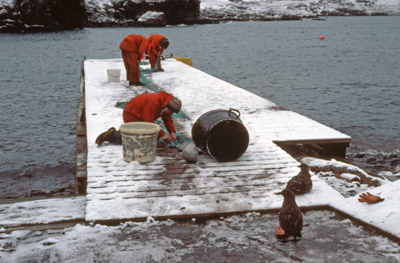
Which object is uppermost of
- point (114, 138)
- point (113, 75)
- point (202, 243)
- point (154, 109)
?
point (154, 109)

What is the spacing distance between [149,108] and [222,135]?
1.20 m

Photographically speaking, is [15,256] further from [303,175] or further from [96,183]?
[303,175]

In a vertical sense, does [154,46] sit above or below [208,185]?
above

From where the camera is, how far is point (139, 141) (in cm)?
582

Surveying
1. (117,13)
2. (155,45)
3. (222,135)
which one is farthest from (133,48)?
(117,13)

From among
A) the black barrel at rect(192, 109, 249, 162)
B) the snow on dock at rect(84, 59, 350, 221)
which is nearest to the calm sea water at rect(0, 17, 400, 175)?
the snow on dock at rect(84, 59, 350, 221)

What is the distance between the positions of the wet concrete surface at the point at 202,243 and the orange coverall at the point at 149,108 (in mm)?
2203

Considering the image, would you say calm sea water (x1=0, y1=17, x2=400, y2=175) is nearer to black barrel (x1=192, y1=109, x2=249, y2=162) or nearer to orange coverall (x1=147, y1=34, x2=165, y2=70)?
orange coverall (x1=147, y1=34, x2=165, y2=70)

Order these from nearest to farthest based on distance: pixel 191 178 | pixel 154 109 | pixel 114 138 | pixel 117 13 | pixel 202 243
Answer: pixel 202 243, pixel 191 178, pixel 154 109, pixel 114 138, pixel 117 13

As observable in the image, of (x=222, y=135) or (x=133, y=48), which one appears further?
(x=133, y=48)

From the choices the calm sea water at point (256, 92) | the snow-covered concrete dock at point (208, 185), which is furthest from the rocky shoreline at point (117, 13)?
the snow-covered concrete dock at point (208, 185)

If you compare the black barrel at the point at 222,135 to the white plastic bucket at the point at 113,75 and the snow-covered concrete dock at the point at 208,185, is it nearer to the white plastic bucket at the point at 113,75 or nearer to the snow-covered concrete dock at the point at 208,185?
the snow-covered concrete dock at the point at 208,185

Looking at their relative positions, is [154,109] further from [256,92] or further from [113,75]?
[256,92]

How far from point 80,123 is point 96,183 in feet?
16.1
